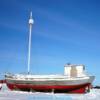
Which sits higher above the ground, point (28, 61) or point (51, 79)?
point (28, 61)

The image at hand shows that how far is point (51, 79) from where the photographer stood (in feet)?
222

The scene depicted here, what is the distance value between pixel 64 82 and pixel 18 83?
535 inches

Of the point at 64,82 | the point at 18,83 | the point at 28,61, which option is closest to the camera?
the point at 64,82

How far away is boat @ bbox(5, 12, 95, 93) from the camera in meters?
66.8

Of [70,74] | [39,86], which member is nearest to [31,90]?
[39,86]

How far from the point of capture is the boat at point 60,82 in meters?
66.8

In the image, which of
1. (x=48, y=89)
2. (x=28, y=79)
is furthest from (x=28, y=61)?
(x=48, y=89)

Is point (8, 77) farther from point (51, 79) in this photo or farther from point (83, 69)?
point (83, 69)

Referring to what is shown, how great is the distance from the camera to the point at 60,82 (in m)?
66.9

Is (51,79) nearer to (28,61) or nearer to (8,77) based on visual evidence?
(28,61)

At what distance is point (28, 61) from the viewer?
7600 cm

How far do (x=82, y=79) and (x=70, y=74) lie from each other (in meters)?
4.86

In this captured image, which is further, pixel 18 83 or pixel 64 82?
pixel 18 83

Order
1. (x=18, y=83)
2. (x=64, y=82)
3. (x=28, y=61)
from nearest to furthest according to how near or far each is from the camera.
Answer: (x=64, y=82), (x=18, y=83), (x=28, y=61)
